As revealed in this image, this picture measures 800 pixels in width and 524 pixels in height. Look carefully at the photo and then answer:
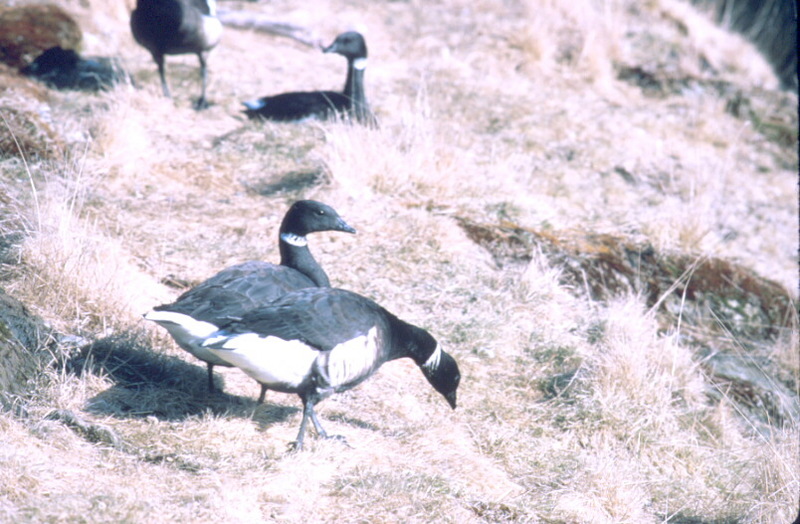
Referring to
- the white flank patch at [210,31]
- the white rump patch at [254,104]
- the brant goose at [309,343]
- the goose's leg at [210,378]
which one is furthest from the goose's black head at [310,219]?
the white flank patch at [210,31]

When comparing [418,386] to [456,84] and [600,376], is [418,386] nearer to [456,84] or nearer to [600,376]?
[600,376]

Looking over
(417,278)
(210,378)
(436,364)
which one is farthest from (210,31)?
(436,364)

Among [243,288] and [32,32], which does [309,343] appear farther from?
[32,32]

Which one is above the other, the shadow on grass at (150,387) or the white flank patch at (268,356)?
the white flank patch at (268,356)

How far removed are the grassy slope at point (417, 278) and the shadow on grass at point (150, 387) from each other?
0.06 ft

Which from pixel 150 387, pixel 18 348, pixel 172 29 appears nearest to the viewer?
pixel 18 348

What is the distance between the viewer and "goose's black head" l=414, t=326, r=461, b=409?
4.81m

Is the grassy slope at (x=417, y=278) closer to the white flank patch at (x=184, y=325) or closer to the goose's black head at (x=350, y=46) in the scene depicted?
the white flank patch at (x=184, y=325)

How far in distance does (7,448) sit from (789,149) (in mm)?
11128

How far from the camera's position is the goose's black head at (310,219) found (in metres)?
5.17

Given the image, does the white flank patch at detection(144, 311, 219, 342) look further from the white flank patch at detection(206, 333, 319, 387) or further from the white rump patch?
the white rump patch

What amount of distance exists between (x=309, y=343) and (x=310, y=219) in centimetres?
126

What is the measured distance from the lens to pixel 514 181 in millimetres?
8148

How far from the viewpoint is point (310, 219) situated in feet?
17.0
